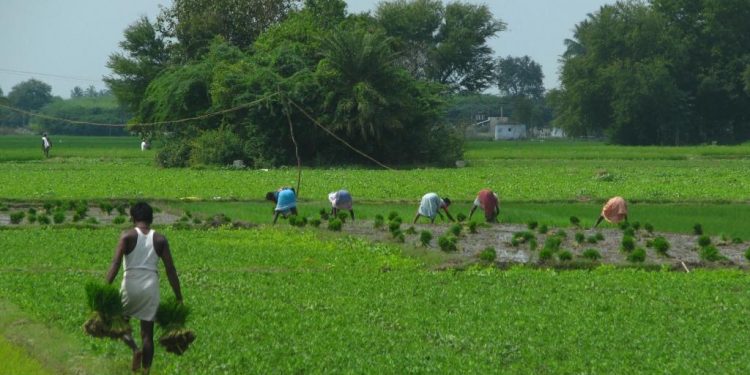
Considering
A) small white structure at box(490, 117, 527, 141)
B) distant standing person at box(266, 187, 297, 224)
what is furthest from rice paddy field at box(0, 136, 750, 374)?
small white structure at box(490, 117, 527, 141)

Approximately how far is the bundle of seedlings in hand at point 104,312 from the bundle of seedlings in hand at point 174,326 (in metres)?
0.36

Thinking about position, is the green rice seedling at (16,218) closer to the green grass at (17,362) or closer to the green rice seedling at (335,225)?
the green rice seedling at (335,225)

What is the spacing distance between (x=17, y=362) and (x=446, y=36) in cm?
9114

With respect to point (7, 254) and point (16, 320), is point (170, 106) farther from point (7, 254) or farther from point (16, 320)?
point (16, 320)

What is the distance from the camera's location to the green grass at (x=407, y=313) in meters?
11.8

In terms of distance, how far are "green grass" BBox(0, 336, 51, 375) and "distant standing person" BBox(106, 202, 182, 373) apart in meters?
1.21

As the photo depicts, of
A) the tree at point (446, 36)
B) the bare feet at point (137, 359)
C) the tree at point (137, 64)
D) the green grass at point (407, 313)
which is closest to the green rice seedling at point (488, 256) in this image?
the green grass at point (407, 313)

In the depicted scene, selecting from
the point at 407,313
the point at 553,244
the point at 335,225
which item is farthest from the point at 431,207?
the point at 407,313

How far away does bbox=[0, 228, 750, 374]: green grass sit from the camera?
11.8m

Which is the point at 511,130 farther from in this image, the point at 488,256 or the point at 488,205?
the point at 488,256

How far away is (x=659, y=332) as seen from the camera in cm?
1319

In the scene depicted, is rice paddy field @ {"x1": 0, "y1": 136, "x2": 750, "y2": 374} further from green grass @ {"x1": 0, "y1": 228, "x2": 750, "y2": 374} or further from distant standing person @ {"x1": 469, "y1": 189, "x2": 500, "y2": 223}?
distant standing person @ {"x1": 469, "y1": 189, "x2": 500, "y2": 223}

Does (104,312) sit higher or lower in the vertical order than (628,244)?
higher

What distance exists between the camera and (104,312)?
35.1ft
